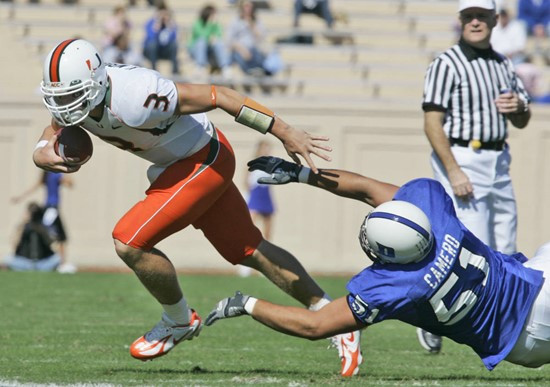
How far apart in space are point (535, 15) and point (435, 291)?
11.5m

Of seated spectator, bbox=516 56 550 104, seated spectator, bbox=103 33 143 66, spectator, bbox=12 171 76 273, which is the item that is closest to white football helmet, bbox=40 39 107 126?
spectator, bbox=12 171 76 273

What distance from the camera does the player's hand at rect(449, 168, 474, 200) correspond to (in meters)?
5.94

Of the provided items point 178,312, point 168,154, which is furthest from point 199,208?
point 178,312

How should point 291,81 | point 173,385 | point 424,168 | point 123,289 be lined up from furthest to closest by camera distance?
point 291,81, point 424,168, point 123,289, point 173,385

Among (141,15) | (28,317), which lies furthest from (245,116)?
(141,15)

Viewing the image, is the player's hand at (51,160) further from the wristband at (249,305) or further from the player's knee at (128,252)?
the wristband at (249,305)

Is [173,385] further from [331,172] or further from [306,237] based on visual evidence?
[306,237]

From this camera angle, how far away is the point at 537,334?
14.8ft

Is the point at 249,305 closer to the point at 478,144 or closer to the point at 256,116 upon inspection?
the point at 256,116

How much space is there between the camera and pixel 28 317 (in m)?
7.67

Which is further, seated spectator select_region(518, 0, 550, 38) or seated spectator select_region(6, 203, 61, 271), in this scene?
seated spectator select_region(518, 0, 550, 38)

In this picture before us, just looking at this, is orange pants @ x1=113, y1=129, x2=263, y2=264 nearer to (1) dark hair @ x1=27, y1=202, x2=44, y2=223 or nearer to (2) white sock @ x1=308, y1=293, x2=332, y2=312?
(2) white sock @ x1=308, y1=293, x2=332, y2=312

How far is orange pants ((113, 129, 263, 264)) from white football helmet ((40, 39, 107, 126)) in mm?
563

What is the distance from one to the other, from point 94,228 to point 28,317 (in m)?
5.95
